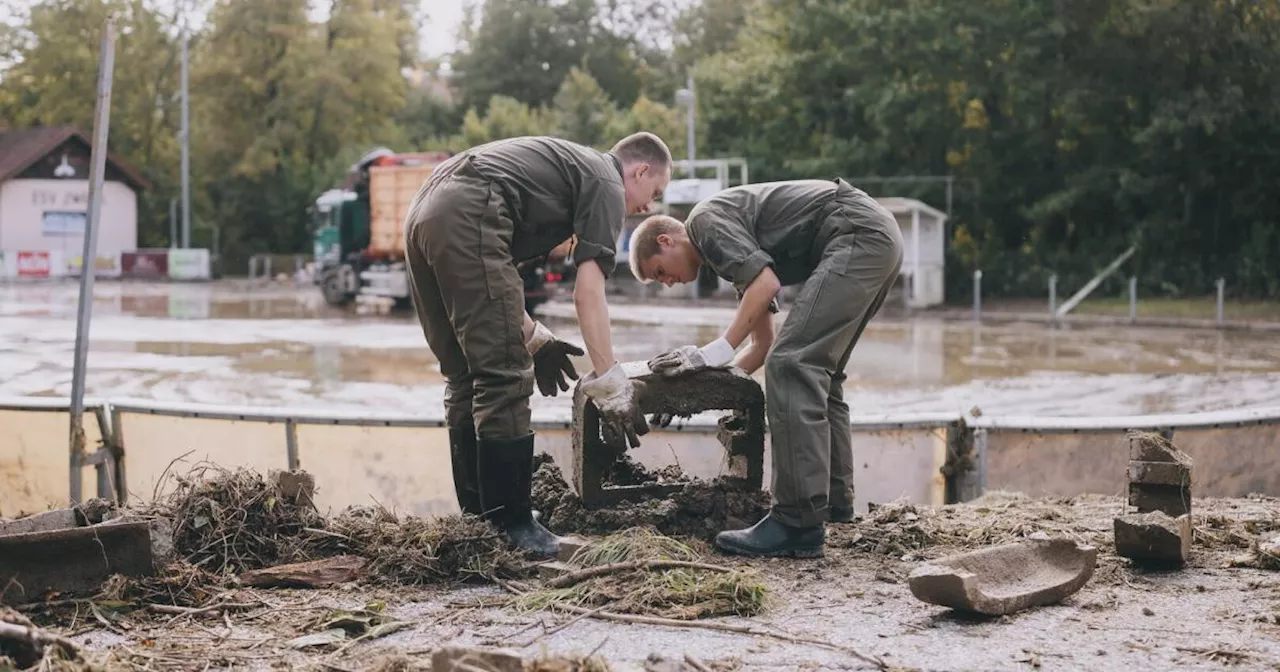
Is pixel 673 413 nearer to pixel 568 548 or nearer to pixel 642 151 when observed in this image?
pixel 568 548

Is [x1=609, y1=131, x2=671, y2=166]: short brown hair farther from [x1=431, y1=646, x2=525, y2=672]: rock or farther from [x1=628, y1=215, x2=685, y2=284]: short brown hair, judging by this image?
[x1=431, y1=646, x2=525, y2=672]: rock

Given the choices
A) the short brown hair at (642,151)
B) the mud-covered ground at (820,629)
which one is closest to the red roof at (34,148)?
the short brown hair at (642,151)

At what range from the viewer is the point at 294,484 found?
16.6ft

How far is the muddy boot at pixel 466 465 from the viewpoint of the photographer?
525 centimetres

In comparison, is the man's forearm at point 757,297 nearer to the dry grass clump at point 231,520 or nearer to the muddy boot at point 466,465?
the muddy boot at point 466,465

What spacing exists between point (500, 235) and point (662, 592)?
57.9 inches

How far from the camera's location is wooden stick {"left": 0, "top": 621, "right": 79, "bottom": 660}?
333 centimetres

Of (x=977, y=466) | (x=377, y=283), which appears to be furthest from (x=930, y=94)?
(x=977, y=466)

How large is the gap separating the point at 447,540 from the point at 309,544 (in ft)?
2.00

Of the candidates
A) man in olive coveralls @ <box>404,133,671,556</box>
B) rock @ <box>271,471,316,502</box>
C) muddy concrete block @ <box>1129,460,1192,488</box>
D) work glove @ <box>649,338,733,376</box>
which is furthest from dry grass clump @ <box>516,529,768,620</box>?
muddy concrete block @ <box>1129,460,1192,488</box>

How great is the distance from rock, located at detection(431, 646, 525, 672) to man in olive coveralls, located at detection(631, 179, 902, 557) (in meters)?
2.01

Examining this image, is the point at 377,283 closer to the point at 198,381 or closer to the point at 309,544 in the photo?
the point at 198,381

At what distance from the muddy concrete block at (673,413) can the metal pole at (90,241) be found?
234cm

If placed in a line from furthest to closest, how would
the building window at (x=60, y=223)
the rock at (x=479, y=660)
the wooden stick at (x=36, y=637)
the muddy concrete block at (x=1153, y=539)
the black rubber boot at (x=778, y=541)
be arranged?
the building window at (x=60, y=223), the black rubber boot at (x=778, y=541), the muddy concrete block at (x=1153, y=539), the wooden stick at (x=36, y=637), the rock at (x=479, y=660)
